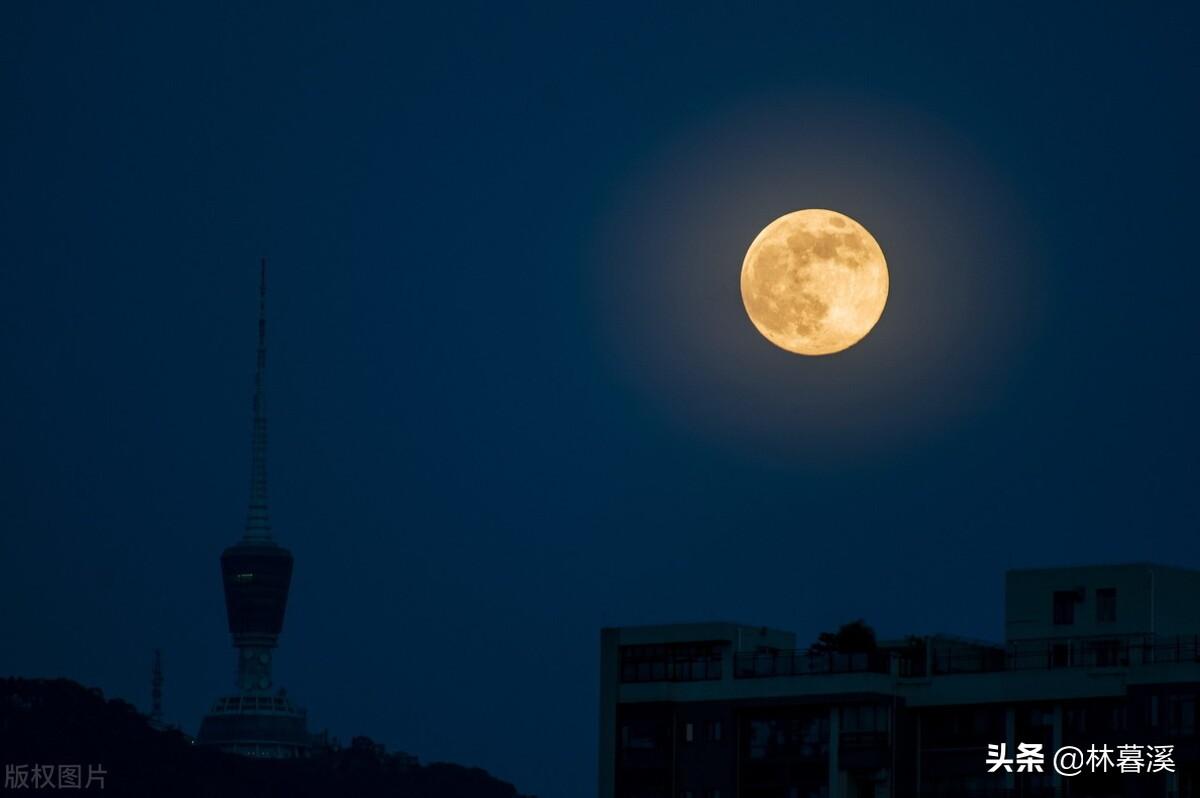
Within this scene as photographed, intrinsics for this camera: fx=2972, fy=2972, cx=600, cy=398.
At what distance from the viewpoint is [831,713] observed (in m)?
112

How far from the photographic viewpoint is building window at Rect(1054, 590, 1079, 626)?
112 metres

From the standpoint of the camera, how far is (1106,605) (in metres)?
111

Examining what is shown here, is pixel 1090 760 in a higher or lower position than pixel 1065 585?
lower

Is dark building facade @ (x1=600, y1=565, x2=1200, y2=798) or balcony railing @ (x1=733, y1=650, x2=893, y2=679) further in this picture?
balcony railing @ (x1=733, y1=650, x2=893, y2=679)

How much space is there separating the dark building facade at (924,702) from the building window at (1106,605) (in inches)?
2.1

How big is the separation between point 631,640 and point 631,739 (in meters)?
4.57

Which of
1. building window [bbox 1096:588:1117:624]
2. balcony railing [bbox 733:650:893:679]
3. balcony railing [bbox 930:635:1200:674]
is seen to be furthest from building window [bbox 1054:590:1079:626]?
balcony railing [bbox 733:650:893:679]

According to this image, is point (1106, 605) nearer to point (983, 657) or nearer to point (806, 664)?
point (983, 657)

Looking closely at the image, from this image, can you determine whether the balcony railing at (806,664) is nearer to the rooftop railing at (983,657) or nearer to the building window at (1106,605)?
the rooftop railing at (983,657)

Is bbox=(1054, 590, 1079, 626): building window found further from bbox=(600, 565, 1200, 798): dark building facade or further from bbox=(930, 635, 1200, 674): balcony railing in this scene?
bbox=(930, 635, 1200, 674): balcony railing

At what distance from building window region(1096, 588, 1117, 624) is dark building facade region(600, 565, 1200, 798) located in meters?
0.05

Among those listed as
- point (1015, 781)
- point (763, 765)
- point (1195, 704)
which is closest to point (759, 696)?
point (763, 765)

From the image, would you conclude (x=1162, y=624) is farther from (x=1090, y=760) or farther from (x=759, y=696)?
(x=759, y=696)

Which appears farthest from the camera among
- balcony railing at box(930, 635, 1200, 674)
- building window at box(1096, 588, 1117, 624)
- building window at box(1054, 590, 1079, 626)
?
building window at box(1054, 590, 1079, 626)
